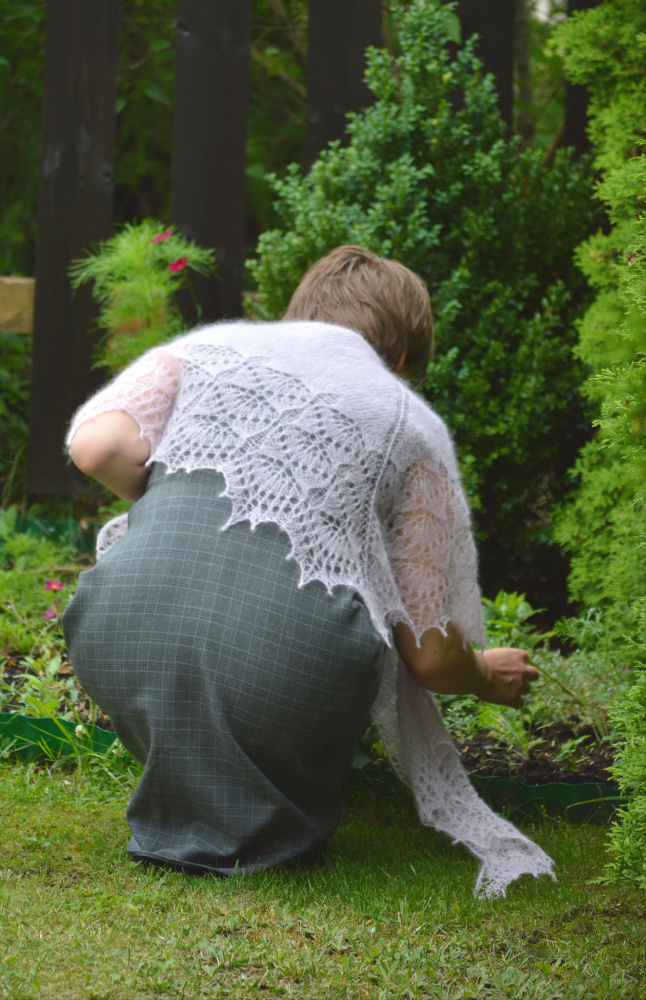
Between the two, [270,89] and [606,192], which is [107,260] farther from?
[270,89]

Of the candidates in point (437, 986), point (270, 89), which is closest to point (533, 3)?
point (270, 89)

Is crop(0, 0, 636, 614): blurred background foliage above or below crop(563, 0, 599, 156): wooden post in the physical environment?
below

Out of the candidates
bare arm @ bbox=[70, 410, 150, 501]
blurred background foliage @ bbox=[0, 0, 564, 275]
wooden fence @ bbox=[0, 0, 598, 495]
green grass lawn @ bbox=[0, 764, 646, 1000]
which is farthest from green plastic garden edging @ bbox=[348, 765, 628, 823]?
blurred background foliage @ bbox=[0, 0, 564, 275]

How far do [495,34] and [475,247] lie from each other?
1103 millimetres

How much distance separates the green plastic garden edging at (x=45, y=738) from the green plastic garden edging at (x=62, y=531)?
1.35 metres

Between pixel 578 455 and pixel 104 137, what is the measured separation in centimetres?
228

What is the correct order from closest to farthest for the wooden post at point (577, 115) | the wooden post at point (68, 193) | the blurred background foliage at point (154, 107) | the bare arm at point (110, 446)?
1. the bare arm at point (110, 446)
2. the wooden post at point (68, 193)
3. the wooden post at point (577, 115)
4. the blurred background foliage at point (154, 107)

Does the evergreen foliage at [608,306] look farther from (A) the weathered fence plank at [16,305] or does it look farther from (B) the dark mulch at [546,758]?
(A) the weathered fence plank at [16,305]

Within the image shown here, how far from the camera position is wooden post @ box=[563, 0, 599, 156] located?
13.8 ft

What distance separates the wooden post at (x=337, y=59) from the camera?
405cm

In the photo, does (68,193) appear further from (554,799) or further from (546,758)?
(554,799)

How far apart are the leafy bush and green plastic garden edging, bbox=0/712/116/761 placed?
1573 millimetres

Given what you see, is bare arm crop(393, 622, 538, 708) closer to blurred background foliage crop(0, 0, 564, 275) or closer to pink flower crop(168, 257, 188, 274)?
pink flower crop(168, 257, 188, 274)

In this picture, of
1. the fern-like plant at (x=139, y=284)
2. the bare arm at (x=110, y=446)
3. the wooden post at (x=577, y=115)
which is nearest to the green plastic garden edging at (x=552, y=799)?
the bare arm at (x=110, y=446)
